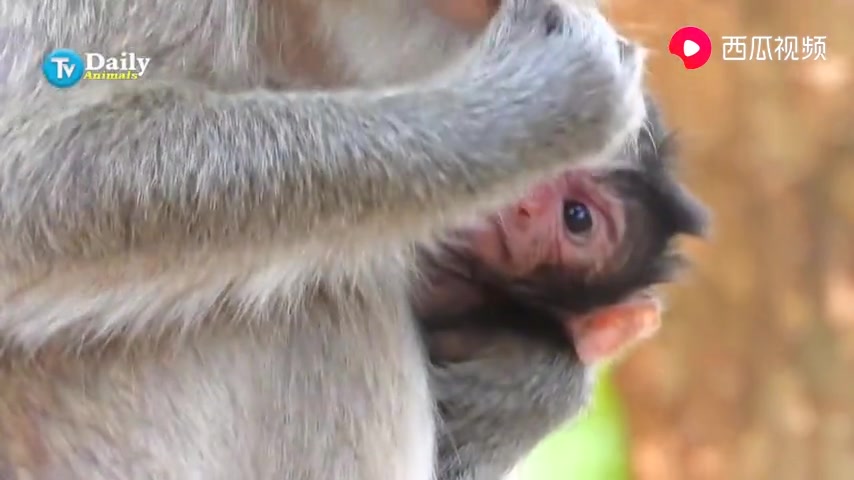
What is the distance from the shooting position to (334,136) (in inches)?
34.7

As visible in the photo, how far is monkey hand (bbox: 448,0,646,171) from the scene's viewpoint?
2.94 feet

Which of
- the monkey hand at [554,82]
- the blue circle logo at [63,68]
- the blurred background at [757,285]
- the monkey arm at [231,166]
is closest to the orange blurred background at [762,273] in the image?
the blurred background at [757,285]

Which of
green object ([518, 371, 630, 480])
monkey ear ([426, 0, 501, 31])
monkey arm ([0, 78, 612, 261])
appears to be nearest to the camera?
monkey arm ([0, 78, 612, 261])

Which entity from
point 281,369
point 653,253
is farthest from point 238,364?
point 653,253

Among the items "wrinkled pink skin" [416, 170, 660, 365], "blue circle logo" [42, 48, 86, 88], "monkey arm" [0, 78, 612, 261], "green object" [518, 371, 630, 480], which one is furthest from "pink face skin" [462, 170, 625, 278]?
"green object" [518, 371, 630, 480]

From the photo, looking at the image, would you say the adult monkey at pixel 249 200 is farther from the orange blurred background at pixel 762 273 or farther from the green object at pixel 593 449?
the green object at pixel 593 449

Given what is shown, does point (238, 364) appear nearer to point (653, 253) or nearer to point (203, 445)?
point (203, 445)

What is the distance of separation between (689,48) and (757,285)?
41 centimetres

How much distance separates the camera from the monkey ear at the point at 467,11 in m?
0.96

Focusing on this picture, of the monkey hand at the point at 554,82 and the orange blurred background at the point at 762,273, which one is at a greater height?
the monkey hand at the point at 554,82

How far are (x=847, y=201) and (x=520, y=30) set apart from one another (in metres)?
0.92

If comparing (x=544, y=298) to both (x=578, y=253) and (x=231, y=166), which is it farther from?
(x=231, y=166)

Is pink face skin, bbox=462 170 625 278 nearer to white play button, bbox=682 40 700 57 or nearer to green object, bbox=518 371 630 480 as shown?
white play button, bbox=682 40 700 57

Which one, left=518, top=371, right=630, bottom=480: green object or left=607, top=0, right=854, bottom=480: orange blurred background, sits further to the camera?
left=518, top=371, right=630, bottom=480: green object
